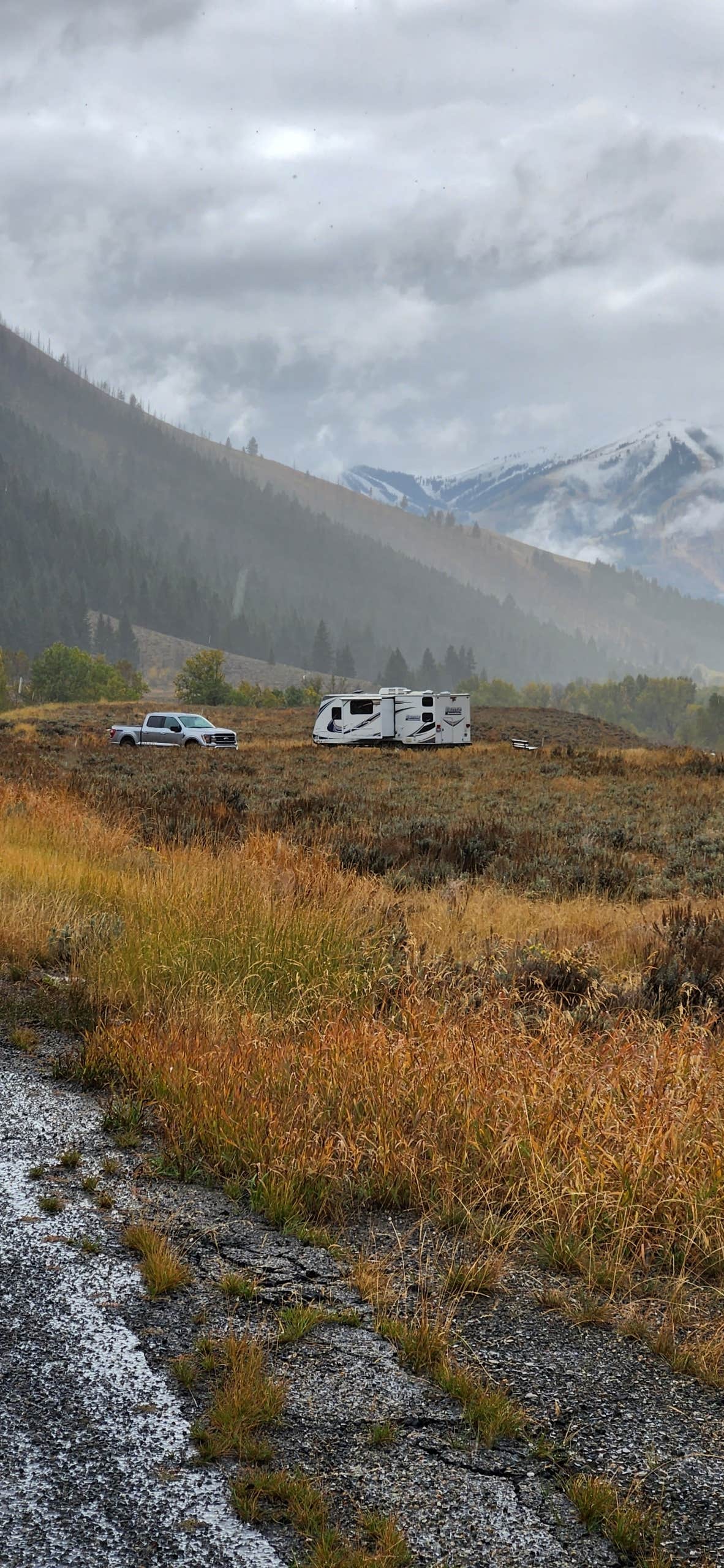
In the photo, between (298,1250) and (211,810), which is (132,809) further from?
(298,1250)

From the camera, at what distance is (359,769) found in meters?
29.2

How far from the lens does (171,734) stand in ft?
120

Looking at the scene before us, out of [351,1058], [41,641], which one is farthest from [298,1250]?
[41,641]

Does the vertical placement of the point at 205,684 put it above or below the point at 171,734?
above

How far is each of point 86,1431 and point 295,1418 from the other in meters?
0.57

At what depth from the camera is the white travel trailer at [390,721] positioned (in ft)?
133

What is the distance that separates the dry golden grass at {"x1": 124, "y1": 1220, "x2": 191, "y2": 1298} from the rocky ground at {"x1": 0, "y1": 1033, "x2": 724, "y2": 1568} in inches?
1.8

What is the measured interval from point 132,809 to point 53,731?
29.7 meters

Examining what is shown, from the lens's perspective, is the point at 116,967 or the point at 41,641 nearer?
the point at 116,967

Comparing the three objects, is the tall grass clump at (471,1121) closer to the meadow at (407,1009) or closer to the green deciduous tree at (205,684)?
the meadow at (407,1009)

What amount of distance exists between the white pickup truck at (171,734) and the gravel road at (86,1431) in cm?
3266

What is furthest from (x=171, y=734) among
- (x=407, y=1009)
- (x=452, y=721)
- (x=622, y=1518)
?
(x=622, y=1518)

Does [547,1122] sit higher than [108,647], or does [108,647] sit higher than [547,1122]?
[108,647]

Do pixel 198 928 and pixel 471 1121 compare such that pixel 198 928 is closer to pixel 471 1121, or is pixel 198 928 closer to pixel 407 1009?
pixel 407 1009
